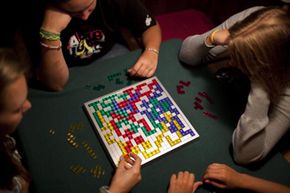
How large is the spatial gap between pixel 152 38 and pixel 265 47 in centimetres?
56

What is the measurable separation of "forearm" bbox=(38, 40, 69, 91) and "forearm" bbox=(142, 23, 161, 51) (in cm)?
40

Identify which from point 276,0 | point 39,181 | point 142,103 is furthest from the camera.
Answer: point 276,0

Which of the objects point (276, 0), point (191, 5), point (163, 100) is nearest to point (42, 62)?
point (163, 100)

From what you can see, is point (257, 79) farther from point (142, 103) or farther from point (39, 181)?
point (39, 181)

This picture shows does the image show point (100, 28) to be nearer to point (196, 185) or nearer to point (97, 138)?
point (97, 138)

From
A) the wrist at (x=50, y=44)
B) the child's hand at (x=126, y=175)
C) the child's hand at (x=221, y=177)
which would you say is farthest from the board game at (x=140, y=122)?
the wrist at (x=50, y=44)

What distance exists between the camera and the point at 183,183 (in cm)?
90

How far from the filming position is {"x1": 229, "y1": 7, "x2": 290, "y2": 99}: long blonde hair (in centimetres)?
91

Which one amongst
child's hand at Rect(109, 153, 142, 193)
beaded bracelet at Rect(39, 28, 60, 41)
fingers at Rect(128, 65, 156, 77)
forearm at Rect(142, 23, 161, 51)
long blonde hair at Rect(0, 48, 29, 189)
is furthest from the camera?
forearm at Rect(142, 23, 161, 51)

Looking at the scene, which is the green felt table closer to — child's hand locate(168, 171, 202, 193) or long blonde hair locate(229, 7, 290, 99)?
child's hand locate(168, 171, 202, 193)

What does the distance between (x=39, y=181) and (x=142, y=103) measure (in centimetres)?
45

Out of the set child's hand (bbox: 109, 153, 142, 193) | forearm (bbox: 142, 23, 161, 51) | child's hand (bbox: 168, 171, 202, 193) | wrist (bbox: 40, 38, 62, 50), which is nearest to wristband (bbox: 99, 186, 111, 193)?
child's hand (bbox: 109, 153, 142, 193)

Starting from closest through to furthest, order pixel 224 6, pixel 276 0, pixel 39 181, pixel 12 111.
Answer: pixel 12 111, pixel 39 181, pixel 276 0, pixel 224 6

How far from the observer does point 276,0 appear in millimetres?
2014
